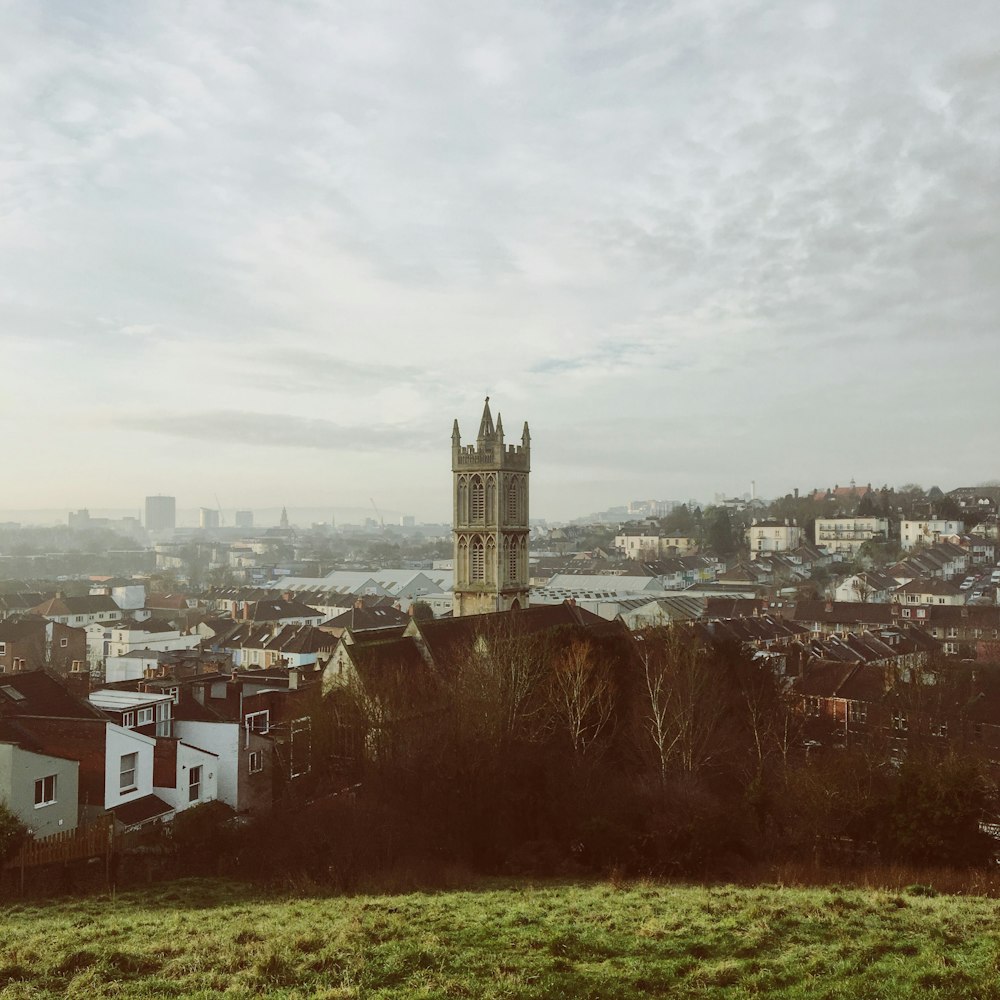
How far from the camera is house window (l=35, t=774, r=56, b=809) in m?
21.9

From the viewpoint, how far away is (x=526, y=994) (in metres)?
9.68

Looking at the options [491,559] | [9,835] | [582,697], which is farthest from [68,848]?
[491,559]

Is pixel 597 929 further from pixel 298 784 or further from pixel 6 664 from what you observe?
pixel 6 664

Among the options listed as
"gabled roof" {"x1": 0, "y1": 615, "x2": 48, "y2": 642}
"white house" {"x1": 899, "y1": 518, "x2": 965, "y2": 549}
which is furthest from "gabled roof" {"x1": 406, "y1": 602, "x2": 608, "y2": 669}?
"white house" {"x1": 899, "y1": 518, "x2": 965, "y2": 549}

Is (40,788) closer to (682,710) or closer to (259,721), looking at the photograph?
(259,721)

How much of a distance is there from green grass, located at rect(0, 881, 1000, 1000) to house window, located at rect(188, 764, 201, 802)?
10.7 metres

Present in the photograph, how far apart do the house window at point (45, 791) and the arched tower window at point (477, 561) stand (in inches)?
1121

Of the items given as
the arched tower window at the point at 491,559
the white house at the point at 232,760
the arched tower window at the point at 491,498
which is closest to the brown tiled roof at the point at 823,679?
the arched tower window at the point at 491,559

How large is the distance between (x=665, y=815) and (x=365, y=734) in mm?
9044

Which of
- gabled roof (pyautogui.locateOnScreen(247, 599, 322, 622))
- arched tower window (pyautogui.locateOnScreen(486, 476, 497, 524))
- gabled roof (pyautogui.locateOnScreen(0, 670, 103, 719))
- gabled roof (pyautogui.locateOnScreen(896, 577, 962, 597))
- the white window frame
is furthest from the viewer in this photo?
gabled roof (pyautogui.locateOnScreen(896, 577, 962, 597))

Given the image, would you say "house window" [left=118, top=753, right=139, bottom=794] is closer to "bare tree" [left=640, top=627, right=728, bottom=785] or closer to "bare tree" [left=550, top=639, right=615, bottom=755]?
"bare tree" [left=550, top=639, right=615, bottom=755]

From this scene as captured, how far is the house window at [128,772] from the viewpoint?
80.3ft

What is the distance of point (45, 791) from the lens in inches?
874

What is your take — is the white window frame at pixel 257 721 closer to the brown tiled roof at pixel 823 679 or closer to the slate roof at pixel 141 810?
the slate roof at pixel 141 810
